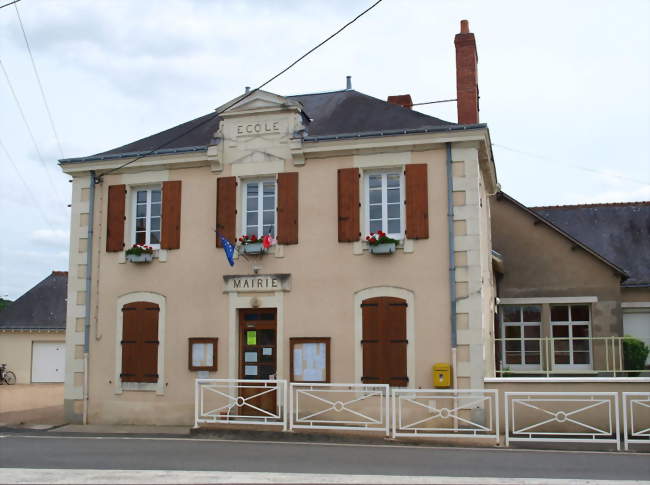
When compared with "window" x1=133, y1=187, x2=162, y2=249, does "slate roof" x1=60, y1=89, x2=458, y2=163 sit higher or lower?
higher

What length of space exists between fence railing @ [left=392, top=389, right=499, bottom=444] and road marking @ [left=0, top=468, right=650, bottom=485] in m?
3.65

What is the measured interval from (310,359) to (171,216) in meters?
4.02

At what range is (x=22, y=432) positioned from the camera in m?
13.8

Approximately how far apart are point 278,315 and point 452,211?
375 centimetres

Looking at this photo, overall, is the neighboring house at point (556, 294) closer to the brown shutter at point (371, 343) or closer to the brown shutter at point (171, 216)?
the brown shutter at point (371, 343)

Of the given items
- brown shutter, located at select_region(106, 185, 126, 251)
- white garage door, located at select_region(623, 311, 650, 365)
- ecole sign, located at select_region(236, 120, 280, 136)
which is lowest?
white garage door, located at select_region(623, 311, 650, 365)

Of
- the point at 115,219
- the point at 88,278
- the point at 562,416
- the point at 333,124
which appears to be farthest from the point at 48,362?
the point at 562,416

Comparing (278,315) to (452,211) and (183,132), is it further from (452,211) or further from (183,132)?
(183,132)

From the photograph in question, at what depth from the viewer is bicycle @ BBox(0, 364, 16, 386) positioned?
3016 cm

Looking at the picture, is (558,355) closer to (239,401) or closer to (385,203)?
(385,203)

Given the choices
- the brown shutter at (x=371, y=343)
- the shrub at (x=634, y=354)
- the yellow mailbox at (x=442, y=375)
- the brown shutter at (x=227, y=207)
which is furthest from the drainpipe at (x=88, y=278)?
the shrub at (x=634, y=354)

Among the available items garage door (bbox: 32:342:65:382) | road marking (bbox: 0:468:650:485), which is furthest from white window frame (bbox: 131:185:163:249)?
garage door (bbox: 32:342:65:382)

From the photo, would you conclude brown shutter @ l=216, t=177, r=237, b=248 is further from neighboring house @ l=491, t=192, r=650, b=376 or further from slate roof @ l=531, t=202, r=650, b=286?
slate roof @ l=531, t=202, r=650, b=286

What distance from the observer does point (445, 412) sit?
12.7 meters
